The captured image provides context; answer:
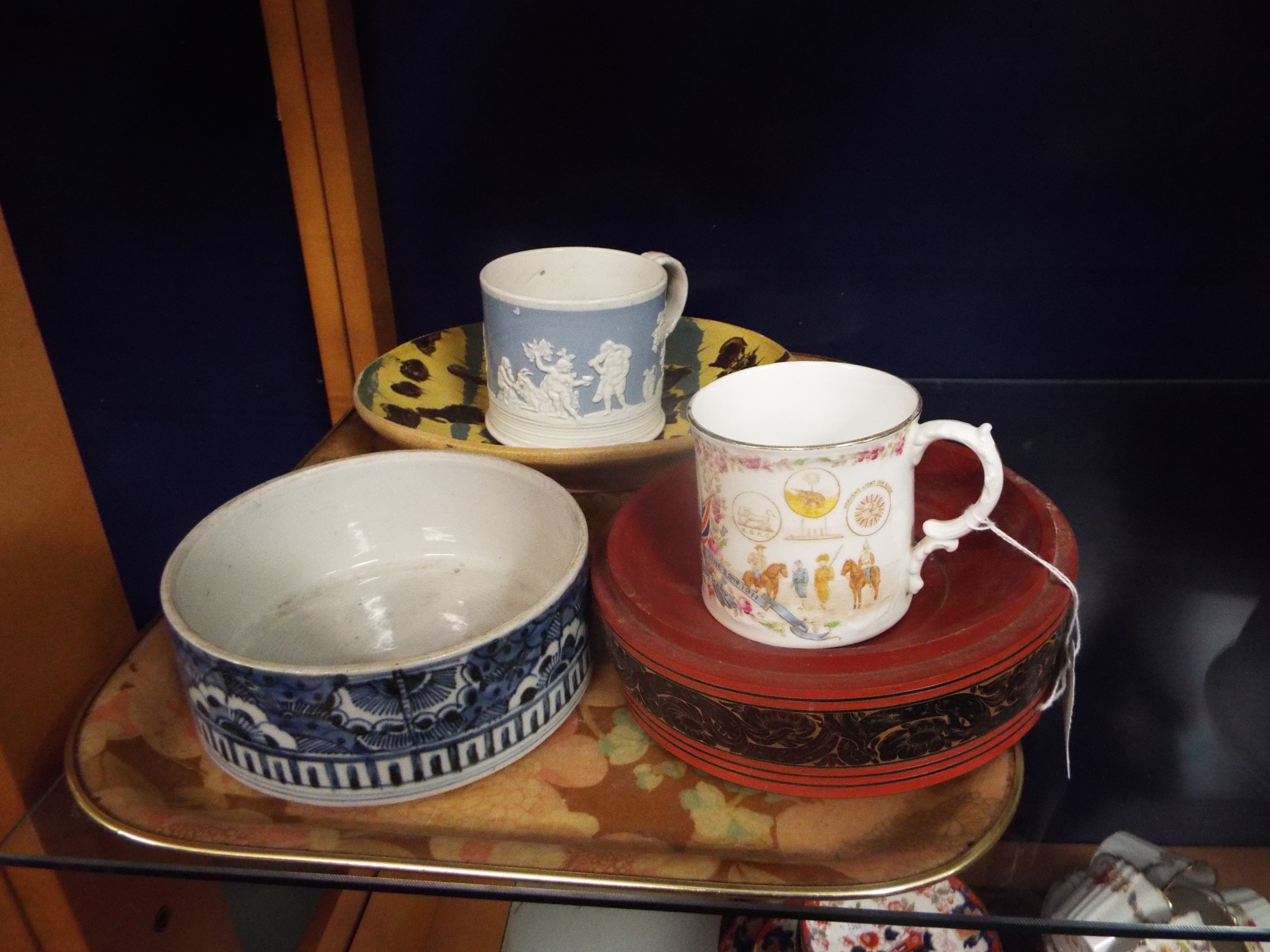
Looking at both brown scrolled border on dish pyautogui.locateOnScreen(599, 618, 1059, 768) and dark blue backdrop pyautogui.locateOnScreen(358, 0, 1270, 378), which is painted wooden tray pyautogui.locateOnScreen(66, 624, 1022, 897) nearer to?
brown scrolled border on dish pyautogui.locateOnScreen(599, 618, 1059, 768)

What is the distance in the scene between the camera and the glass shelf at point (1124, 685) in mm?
316

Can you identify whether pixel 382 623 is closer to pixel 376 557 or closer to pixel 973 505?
pixel 376 557

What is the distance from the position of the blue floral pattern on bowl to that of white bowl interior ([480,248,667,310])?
19cm

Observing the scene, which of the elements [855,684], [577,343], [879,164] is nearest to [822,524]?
[855,684]

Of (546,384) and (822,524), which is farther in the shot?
(546,384)

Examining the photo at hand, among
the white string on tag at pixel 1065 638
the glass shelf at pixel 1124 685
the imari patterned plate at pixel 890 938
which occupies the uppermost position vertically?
the white string on tag at pixel 1065 638

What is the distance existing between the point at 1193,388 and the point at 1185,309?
0.16ft

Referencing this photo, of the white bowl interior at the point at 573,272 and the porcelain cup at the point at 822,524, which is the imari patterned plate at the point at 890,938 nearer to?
the porcelain cup at the point at 822,524

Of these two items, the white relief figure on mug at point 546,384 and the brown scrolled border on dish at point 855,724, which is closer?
the brown scrolled border on dish at point 855,724

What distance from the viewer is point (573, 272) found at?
485 mm

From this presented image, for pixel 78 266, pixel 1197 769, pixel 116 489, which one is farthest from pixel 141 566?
pixel 1197 769

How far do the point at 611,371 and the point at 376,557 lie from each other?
0.13 metres

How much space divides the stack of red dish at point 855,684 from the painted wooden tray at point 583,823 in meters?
0.01

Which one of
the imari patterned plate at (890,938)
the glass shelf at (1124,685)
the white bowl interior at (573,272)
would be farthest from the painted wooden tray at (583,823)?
the white bowl interior at (573,272)
